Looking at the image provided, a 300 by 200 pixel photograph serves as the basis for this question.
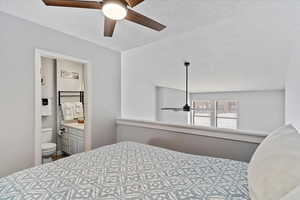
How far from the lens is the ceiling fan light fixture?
1213mm

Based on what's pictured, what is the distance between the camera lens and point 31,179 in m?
1.10

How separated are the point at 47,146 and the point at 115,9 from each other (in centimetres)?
297

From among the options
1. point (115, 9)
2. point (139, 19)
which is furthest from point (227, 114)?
point (115, 9)

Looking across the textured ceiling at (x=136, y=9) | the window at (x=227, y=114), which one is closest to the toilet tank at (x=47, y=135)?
the textured ceiling at (x=136, y=9)

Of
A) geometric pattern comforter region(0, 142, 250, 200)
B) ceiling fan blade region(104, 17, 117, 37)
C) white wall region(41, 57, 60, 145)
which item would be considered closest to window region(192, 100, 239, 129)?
white wall region(41, 57, 60, 145)

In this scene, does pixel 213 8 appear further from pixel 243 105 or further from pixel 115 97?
pixel 243 105

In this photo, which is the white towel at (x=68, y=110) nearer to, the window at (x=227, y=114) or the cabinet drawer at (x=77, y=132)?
the cabinet drawer at (x=77, y=132)

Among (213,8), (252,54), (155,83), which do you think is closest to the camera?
(213,8)

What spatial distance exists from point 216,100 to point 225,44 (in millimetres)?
3626

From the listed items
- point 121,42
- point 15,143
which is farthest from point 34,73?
point 121,42

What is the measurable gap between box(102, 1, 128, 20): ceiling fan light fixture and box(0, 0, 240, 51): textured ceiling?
1.50 feet

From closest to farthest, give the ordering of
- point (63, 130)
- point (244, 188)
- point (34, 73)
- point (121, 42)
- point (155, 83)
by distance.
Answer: point (244, 188), point (34, 73), point (121, 42), point (63, 130), point (155, 83)

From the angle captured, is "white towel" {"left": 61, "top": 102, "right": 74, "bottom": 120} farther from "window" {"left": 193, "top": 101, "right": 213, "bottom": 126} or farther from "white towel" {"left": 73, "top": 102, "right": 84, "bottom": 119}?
"window" {"left": 193, "top": 101, "right": 213, "bottom": 126}

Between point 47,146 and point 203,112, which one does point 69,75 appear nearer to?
point 47,146
